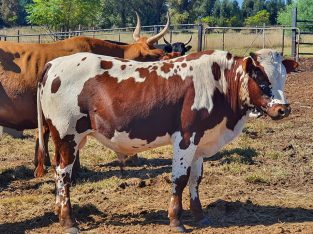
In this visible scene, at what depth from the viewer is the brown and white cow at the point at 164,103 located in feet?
19.1

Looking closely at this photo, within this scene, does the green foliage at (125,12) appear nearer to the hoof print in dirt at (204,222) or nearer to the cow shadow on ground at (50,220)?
the cow shadow on ground at (50,220)

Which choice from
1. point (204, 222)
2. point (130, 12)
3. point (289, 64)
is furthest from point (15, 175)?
point (130, 12)

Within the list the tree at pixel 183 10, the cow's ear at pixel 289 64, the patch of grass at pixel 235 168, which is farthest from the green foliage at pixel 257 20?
the cow's ear at pixel 289 64

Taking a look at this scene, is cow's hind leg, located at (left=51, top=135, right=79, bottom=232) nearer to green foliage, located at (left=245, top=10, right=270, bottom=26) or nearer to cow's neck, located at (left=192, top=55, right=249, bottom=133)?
cow's neck, located at (left=192, top=55, right=249, bottom=133)

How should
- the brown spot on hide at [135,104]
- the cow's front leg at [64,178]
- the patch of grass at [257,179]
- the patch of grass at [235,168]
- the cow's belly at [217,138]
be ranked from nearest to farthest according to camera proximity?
the brown spot on hide at [135,104] < the cow's belly at [217,138] < the cow's front leg at [64,178] < the patch of grass at [257,179] < the patch of grass at [235,168]

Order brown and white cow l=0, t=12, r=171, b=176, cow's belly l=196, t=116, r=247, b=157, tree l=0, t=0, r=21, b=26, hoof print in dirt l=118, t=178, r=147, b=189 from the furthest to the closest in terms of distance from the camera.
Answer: tree l=0, t=0, r=21, b=26, brown and white cow l=0, t=12, r=171, b=176, hoof print in dirt l=118, t=178, r=147, b=189, cow's belly l=196, t=116, r=247, b=157

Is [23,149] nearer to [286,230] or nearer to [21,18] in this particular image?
[286,230]

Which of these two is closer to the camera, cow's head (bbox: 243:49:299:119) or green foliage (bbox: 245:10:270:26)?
cow's head (bbox: 243:49:299:119)

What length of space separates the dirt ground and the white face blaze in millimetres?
1356

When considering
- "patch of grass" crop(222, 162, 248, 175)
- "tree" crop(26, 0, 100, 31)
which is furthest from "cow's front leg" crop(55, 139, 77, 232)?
"tree" crop(26, 0, 100, 31)

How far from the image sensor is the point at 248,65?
5.80 meters

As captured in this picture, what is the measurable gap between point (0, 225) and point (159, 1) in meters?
71.9

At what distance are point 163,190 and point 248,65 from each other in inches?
94.7

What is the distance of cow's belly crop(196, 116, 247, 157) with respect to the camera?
234 inches
